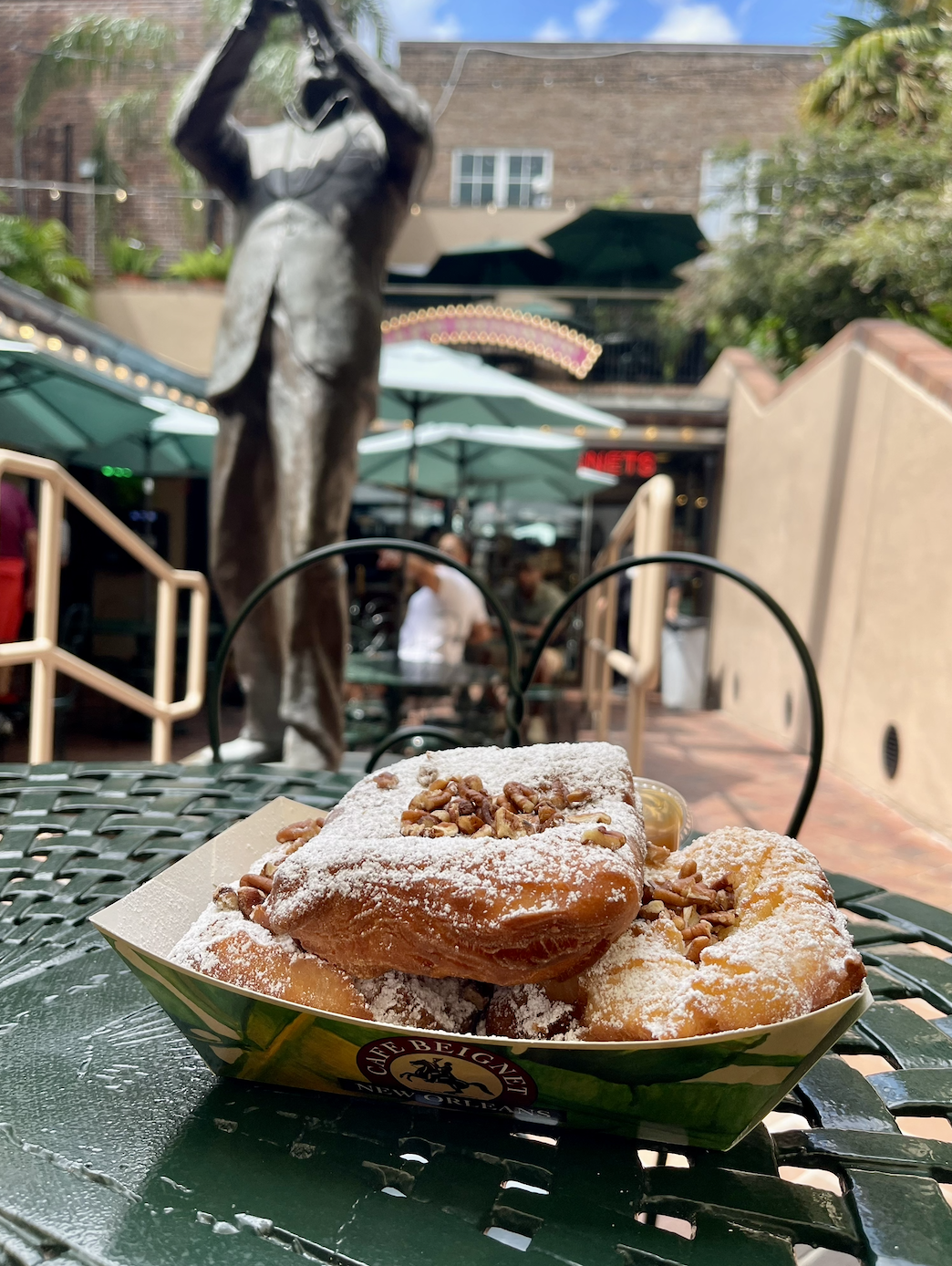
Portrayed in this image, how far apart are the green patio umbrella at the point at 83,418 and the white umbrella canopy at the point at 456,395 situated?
1.43m

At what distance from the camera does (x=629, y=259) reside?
1193 cm

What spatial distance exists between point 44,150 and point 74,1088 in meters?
18.3

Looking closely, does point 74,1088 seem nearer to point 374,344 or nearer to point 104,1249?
point 104,1249

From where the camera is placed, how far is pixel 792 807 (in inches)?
197

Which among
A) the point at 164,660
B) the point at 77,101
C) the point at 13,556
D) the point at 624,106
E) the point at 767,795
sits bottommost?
the point at 767,795

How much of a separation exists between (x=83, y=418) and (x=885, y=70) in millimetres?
10096

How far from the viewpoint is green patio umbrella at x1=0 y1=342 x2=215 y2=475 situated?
4867 mm

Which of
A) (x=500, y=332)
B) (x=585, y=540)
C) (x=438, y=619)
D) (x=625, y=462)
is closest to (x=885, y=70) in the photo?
(x=625, y=462)

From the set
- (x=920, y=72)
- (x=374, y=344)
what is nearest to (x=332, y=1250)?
(x=374, y=344)

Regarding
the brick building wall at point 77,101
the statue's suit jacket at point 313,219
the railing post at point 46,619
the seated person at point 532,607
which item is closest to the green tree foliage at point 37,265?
the brick building wall at point 77,101

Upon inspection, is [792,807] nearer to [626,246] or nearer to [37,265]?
[626,246]

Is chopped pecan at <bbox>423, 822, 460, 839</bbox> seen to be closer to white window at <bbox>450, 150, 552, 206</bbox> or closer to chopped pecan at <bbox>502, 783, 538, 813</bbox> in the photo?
chopped pecan at <bbox>502, 783, 538, 813</bbox>

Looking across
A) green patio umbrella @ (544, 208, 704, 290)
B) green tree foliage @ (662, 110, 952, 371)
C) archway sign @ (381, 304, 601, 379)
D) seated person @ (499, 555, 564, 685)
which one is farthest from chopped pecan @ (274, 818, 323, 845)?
green patio umbrella @ (544, 208, 704, 290)

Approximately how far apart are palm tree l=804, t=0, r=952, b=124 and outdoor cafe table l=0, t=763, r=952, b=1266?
11303 mm
